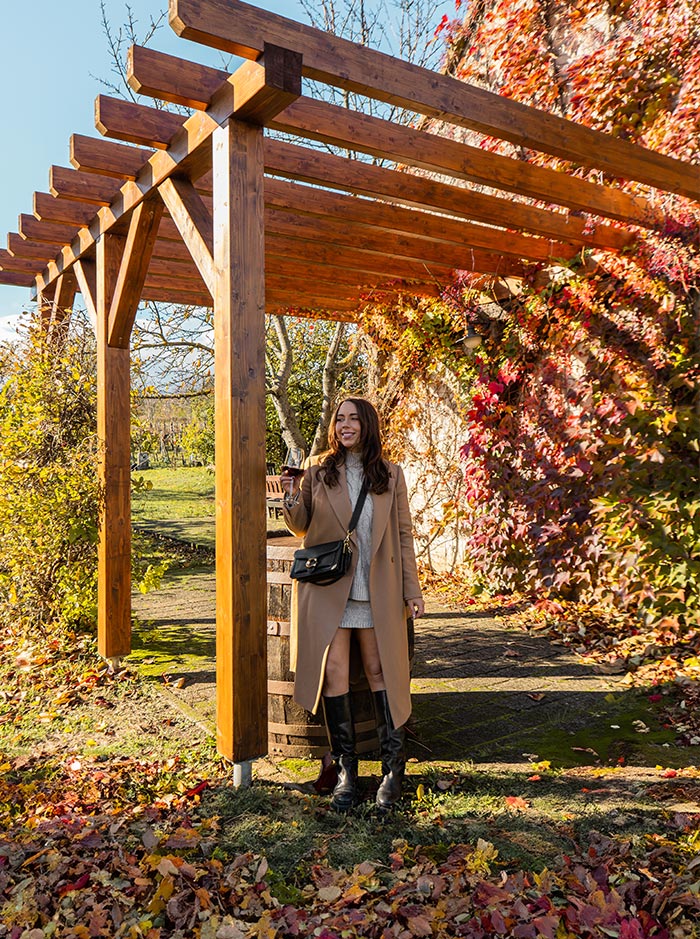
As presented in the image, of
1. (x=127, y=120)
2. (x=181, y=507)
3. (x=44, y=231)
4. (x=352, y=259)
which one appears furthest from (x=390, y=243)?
(x=181, y=507)

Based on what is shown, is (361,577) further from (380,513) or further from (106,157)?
(106,157)

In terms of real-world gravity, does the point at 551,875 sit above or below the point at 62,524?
below

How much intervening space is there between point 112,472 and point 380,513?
104 inches

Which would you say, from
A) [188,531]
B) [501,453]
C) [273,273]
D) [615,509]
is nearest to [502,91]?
[273,273]

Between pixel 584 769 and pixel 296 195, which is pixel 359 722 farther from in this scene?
pixel 296 195

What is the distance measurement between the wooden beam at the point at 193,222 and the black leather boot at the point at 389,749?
198 centimetres

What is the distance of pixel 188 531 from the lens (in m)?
13.0

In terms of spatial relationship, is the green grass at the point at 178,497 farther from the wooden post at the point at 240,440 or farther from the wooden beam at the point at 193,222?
the wooden post at the point at 240,440

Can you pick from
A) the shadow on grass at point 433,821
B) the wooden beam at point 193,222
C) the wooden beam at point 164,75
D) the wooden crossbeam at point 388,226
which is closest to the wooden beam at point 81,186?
the wooden crossbeam at point 388,226

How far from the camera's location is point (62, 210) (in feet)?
16.8

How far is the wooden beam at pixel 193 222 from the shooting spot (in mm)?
3324

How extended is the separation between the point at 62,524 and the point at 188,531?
25.9ft

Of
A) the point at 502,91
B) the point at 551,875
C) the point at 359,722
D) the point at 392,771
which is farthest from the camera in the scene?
the point at 502,91

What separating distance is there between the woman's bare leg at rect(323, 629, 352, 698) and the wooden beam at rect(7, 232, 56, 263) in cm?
475
